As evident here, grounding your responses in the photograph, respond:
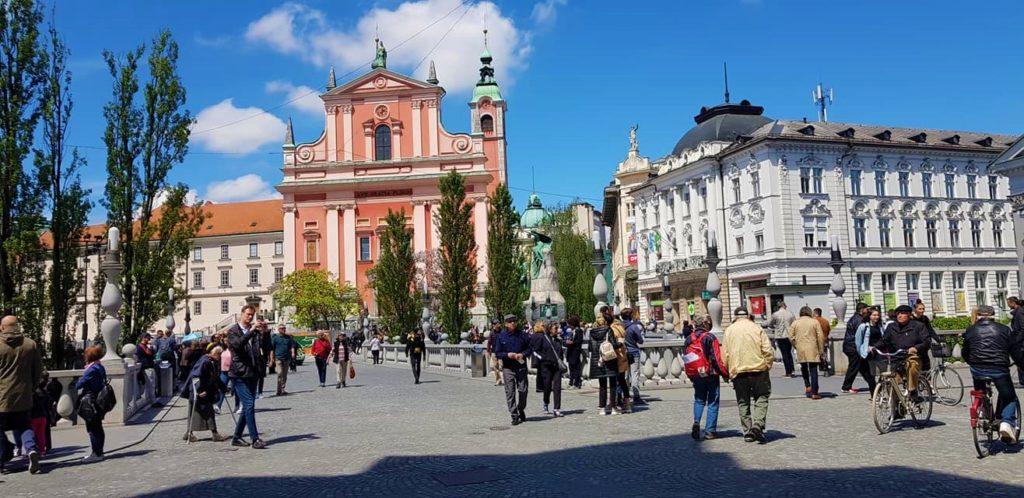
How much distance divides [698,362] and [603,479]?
2.66 m

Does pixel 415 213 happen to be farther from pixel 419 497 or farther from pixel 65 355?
pixel 419 497

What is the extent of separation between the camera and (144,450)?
11383mm

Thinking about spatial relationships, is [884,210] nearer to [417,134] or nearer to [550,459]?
[417,134]

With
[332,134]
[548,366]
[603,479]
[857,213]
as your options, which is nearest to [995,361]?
[603,479]

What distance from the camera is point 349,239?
69.0m

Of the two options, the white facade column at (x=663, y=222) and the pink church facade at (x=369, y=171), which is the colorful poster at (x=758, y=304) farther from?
the pink church facade at (x=369, y=171)

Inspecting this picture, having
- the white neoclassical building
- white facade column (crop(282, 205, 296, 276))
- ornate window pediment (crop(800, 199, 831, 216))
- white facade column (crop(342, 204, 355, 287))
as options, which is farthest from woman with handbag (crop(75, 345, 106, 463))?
white facade column (crop(282, 205, 296, 276))

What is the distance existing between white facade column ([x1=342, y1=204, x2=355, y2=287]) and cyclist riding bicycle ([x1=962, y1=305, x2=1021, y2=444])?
61.5 metres

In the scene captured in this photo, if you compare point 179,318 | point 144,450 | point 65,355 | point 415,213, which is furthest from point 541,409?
point 179,318

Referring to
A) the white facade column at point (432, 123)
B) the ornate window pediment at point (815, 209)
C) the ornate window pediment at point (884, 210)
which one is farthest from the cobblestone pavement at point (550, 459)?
the white facade column at point (432, 123)

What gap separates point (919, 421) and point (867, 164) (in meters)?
46.3

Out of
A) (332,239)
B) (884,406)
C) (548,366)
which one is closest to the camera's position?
(884,406)

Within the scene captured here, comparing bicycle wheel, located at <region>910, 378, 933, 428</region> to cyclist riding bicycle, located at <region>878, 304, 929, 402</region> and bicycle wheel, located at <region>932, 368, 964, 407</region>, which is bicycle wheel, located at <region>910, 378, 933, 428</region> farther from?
bicycle wheel, located at <region>932, 368, 964, 407</region>

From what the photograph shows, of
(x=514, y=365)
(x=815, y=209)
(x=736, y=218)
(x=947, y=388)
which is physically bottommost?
(x=947, y=388)
